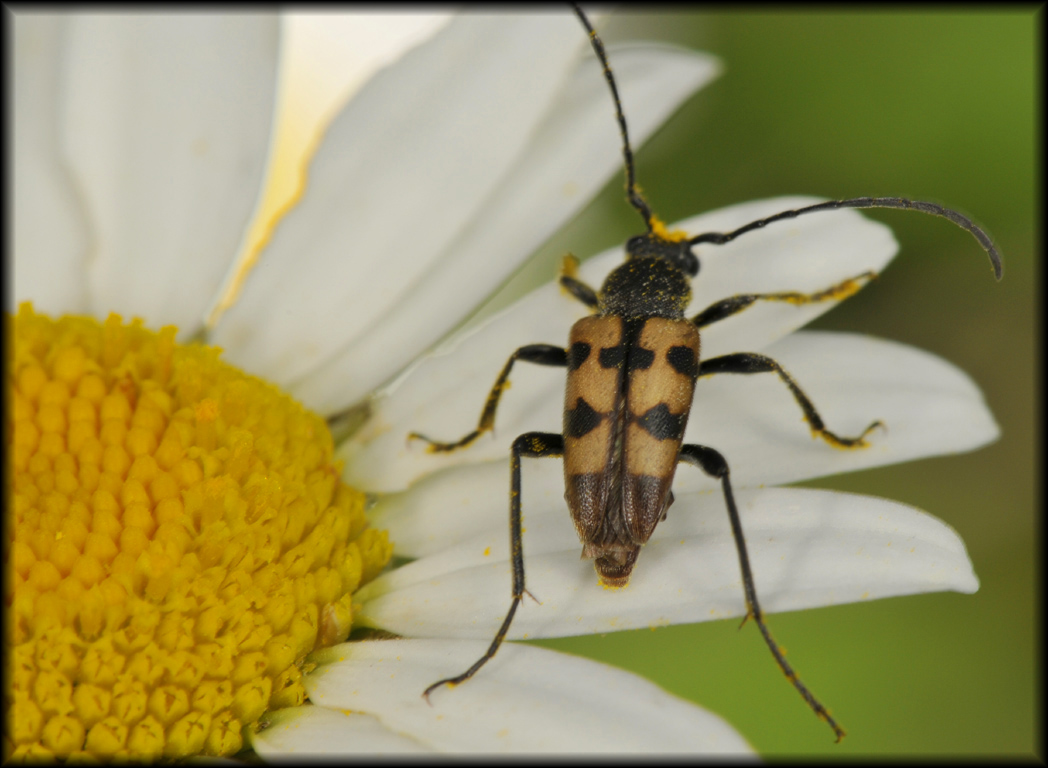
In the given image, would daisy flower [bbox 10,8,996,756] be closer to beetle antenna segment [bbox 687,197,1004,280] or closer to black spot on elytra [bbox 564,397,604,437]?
beetle antenna segment [bbox 687,197,1004,280]

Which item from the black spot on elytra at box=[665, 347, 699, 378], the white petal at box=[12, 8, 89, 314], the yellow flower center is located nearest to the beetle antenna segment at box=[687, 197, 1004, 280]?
the black spot on elytra at box=[665, 347, 699, 378]

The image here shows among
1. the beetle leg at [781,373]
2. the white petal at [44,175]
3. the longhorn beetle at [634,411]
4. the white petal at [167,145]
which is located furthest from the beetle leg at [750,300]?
the white petal at [44,175]

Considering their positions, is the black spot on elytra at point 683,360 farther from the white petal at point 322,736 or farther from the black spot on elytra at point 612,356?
the white petal at point 322,736

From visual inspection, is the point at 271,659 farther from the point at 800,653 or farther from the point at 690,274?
the point at 800,653

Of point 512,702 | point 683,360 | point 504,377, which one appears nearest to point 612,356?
point 683,360

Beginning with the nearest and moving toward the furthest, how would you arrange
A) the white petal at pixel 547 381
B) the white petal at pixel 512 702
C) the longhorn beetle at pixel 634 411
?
1. the white petal at pixel 512 702
2. the longhorn beetle at pixel 634 411
3. the white petal at pixel 547 381

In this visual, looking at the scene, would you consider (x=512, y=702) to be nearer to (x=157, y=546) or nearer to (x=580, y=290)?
(x=157, y=546)
